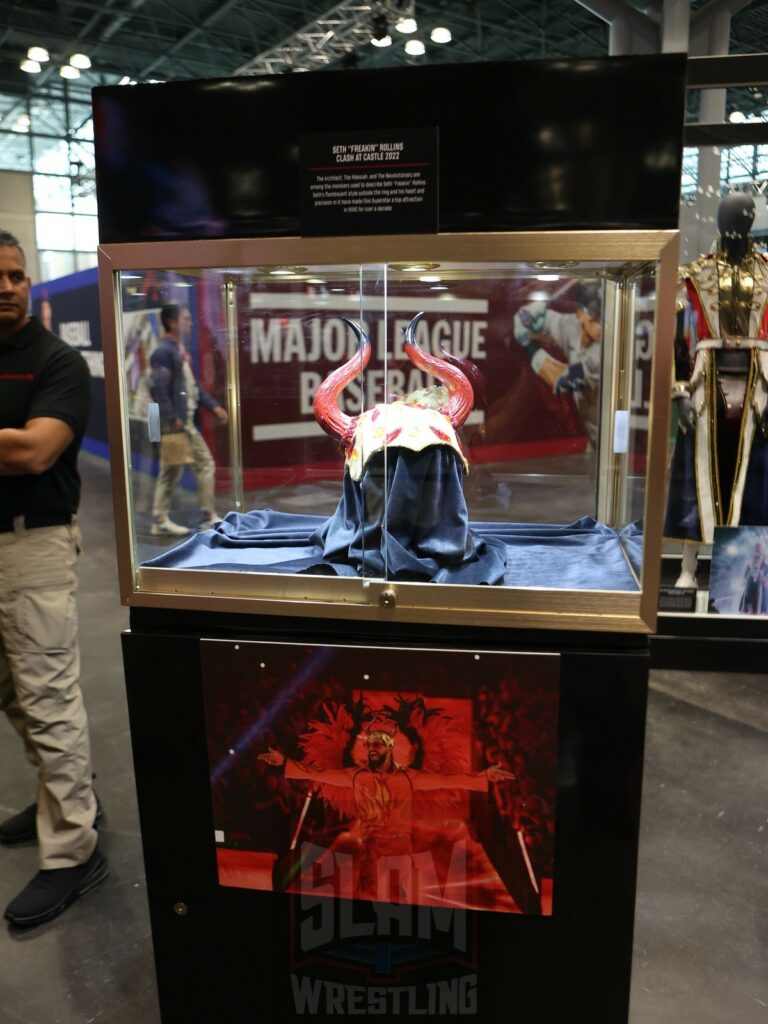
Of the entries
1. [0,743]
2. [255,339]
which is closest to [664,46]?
[255,339]

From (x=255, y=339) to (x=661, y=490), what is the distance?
792 millimetres

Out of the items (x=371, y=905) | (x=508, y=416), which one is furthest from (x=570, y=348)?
(x=371, y=905)

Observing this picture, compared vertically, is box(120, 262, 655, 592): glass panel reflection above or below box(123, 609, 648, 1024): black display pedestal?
above

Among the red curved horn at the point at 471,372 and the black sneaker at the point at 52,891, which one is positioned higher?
the red curved horn at the point at 471,372

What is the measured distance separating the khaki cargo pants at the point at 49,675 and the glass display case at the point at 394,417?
61 cm

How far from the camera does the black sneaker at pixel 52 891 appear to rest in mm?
2059

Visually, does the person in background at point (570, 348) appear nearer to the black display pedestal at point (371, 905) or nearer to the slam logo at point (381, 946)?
the black display pedestal at point (371, 905)

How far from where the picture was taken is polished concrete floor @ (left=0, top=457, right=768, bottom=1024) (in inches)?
71.7

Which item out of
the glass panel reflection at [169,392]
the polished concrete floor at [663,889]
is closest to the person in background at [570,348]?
the glass panel reflection at [169,392]

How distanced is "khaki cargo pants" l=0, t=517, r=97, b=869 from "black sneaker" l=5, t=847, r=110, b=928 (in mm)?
28

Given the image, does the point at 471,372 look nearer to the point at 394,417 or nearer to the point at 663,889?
the point at 394,417

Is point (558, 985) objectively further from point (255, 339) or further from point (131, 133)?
point (131, 133)

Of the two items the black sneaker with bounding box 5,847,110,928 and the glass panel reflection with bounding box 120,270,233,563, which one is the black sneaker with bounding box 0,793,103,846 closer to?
the black sneaker with bounding box 5,847,110,928

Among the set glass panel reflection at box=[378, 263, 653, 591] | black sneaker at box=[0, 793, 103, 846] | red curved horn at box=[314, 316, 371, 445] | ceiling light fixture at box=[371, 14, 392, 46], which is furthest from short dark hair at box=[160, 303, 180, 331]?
ceiling light fixture at box=[371, 14, 392, 46]
